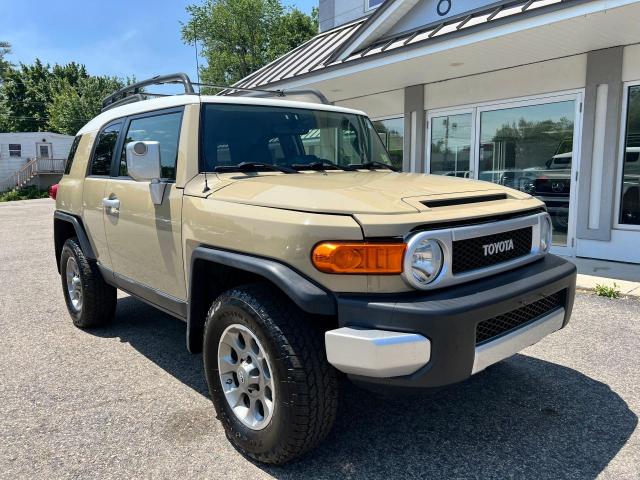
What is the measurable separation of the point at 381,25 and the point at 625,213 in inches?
199

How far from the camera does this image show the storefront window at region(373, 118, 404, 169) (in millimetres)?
10523

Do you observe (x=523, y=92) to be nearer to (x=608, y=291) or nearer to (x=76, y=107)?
(x=608, y=291)

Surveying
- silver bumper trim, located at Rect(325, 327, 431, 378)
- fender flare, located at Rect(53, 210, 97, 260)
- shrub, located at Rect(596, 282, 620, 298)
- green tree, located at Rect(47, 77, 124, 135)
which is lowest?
shrub, located at Rect(596, 282, 620, 298)

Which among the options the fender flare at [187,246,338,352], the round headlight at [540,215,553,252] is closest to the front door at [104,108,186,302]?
the fender flare at [187,246,338,352]

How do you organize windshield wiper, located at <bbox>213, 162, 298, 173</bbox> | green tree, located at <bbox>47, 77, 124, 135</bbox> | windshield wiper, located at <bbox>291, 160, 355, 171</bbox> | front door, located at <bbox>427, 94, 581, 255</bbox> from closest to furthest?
windshield wiper, located at <bbox>213, 162, 298, 173</bbox> < windshield wiper, located at <bbox>291, 160, 355, 171</bbox> < front door, located at <bbox>427, 94, 581, 255</bbox> < green tree, located at <bbox>47, 77, 124, 135</bbox>

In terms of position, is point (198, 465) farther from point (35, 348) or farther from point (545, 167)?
point (545, 167)

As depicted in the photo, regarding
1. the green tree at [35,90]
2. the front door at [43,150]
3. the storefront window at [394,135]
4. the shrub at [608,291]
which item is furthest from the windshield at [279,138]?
the green tree at [35,90]

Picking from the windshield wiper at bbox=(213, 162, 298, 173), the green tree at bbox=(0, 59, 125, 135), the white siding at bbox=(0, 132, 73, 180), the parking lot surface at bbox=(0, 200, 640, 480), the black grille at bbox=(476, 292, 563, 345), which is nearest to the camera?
the black grille at bbox=(476, 292, 563, 345)

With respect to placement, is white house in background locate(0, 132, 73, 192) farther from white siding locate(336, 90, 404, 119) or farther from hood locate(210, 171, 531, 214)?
hood locate(210, 171, 531, 214)

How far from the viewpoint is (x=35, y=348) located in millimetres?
4297

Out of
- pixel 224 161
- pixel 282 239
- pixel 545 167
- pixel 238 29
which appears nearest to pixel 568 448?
pixel 282 239

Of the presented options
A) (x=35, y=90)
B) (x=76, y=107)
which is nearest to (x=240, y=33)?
(x=76, y=107)

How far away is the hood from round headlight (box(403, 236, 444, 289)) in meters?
0.18

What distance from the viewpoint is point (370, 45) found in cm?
911
